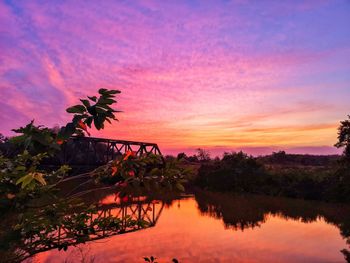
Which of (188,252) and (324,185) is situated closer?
(188,252)

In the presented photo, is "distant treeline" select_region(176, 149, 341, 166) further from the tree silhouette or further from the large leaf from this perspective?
the large leaf

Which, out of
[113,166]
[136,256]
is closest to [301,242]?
[136,256]

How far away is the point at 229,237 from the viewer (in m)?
17.2

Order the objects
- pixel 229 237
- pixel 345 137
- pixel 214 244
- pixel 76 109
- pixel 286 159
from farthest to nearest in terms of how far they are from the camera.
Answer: pixel 286 159
pixel 345 137
pixel 229 237
pixel 214 244
pixel 76 109

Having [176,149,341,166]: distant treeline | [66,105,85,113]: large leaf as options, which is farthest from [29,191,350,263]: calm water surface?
[176,149,341,166]: distant treeline

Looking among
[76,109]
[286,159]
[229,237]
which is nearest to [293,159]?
[286,159]

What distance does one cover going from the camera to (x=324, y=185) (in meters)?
33.4

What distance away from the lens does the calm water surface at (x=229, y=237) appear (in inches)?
519

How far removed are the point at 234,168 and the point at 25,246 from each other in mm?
41075

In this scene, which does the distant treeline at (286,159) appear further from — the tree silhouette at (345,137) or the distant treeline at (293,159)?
the tree silhouette at (345,137)

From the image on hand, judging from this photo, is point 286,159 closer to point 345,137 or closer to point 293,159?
point 293,159

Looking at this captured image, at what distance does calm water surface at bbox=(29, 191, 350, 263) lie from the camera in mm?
13172

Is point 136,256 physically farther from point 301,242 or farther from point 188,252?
point 301,242

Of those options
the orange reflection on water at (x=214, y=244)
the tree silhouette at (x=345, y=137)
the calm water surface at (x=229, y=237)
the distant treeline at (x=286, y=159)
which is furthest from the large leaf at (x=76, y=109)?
the distant treeline at (x=286, y=159)
